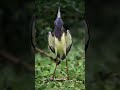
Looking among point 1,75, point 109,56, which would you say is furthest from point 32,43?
point 109,56

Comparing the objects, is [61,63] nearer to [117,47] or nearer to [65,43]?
[65,43]

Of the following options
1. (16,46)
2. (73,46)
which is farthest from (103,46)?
(16,46)

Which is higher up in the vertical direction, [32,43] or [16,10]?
[16,10]

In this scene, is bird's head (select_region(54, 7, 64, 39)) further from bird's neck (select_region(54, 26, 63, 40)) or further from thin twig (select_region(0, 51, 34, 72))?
thin twig (select_region(0, 51, 34, 72))

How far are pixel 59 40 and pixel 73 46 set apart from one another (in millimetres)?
79

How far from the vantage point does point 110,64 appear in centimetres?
202

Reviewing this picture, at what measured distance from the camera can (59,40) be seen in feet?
6.48

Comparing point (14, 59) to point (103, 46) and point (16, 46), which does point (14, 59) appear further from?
point (103, 46)

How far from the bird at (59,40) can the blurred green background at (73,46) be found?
2cm

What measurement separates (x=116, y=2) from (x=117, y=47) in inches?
8.9

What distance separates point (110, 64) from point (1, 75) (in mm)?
554

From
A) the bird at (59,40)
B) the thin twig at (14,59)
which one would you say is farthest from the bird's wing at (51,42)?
the thin twig at (14,59)

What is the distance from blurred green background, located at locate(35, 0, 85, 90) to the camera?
77.3 inches

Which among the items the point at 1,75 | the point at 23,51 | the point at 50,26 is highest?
the point at 50,26
